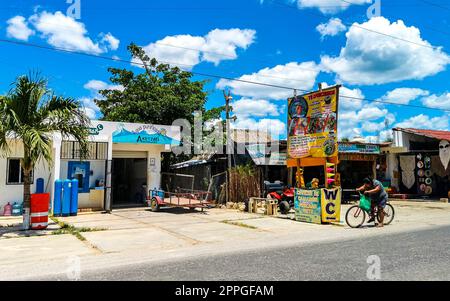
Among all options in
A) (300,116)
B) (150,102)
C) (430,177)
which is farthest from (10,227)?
(430,177)

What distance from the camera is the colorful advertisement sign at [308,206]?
13.5m

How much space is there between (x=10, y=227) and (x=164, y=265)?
23.5ft

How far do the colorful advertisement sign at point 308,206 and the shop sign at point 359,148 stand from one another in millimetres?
8589

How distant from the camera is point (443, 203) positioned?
21.3 metres

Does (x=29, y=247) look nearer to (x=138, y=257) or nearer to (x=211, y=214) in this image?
(x=138, y=257)

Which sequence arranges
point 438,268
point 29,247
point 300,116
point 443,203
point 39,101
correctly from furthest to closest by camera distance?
point 443,203, point 300,116, point 39,101, point 29,247, point 438,268

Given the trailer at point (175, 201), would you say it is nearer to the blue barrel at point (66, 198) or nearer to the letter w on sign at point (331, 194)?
the blue barrel at point (66, 198)

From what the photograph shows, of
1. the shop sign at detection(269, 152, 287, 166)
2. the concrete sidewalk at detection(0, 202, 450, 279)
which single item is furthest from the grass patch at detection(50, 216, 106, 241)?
the shop sign at detection(269, 152, 287, 166)

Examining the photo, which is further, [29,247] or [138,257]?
[29,247]

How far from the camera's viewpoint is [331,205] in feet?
43.7

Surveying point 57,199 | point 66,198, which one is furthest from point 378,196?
point 57,199

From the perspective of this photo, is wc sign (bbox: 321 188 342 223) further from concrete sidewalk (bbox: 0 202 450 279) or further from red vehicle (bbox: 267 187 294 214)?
red vehicle (bbox: 267 187 294 214)

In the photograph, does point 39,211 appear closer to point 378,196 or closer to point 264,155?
point 378,196

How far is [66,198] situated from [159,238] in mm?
6121
